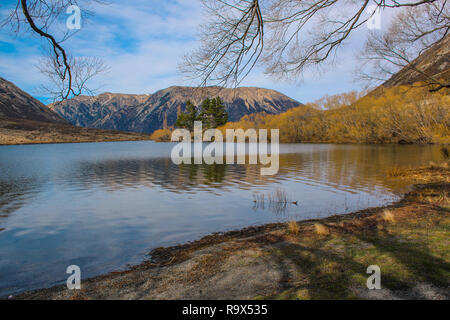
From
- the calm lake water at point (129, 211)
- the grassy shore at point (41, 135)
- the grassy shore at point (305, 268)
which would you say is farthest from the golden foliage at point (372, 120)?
the grassy shore at point (41, 135)

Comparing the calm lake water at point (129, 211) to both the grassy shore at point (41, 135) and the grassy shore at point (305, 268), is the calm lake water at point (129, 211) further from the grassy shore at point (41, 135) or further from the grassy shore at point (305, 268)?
the grassy shore at point (41, 135)

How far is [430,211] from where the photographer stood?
27.7 feet

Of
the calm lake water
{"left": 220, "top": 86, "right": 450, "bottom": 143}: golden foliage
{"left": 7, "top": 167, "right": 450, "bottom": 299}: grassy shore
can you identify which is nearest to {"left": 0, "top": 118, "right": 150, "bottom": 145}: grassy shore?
{"left": 220, "top": 86, "right": 450, "bottom": 143}: golden foliage

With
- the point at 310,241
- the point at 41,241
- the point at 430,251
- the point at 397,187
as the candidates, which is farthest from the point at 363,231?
the point at 397,187

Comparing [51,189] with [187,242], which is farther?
[51,189]

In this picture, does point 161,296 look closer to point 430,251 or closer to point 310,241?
point 310,241

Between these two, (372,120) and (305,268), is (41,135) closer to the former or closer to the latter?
(372,120)

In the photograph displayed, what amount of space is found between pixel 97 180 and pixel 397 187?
20.9 metres

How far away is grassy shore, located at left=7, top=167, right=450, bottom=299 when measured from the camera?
373cm

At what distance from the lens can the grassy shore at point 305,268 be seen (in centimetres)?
373

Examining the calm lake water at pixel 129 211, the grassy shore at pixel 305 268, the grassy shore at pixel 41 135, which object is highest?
the grassy shore at pixel 41 135

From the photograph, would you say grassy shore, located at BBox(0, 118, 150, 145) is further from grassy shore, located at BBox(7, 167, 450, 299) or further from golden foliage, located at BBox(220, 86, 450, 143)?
grassy shore, located at BBox(7, 167, 450, 299)

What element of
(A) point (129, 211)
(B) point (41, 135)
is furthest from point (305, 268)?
(B) point (41, 135)
